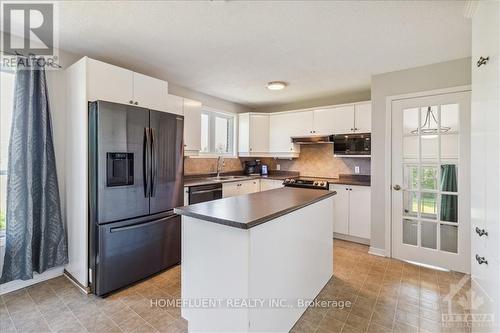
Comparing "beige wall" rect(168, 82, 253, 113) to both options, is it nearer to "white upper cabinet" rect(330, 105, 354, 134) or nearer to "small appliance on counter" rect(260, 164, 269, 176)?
"small appliance on counter" rect(260, 164, 269, 176)

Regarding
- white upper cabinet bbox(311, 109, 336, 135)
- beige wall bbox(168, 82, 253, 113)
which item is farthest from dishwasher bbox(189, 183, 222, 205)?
white upper cabinet bbox(311, 109, 336, 135)

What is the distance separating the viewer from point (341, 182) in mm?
3840

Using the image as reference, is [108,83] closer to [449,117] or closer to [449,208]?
[449,117]

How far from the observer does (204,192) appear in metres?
3.46

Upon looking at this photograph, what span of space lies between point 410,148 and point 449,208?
81 centimetres

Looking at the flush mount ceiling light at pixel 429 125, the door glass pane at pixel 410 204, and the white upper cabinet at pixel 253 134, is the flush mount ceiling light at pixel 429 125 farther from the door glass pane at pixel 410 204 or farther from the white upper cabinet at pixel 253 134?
the white upper cabinet at pixel 253 134

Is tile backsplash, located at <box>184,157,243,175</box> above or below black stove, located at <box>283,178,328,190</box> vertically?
above

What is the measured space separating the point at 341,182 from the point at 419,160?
1.12 meters

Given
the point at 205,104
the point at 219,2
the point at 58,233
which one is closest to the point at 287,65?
the point at 219,2

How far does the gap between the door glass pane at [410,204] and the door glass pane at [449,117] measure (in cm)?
85

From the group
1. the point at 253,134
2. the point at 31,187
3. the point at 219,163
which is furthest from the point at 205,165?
the point at 31,187

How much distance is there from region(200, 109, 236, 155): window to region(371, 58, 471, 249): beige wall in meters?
2.63

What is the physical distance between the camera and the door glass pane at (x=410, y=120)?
299cm

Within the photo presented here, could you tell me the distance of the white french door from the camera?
2.74 meters
